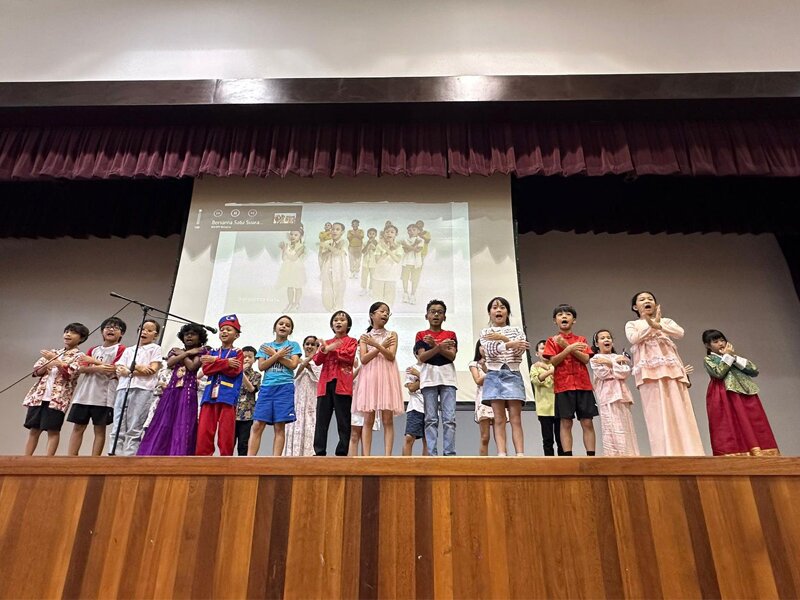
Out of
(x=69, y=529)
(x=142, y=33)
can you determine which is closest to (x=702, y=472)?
(x=69, y=529)

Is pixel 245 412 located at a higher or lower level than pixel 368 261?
lower

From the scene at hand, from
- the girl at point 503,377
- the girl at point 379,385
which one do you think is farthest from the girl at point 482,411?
the girl at point 379,385

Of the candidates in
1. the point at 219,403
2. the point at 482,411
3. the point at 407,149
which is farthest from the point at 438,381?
the point at 407,149

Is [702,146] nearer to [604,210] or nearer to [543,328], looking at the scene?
[604,210]

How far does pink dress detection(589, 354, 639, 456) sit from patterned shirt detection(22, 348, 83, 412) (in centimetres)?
354

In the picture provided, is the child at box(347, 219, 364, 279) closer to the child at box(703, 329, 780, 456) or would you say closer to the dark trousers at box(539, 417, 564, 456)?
the dark trousers at box(539, 417, 564, 456)

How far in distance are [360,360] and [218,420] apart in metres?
0.95

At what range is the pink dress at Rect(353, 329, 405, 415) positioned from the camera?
3404 millimetres

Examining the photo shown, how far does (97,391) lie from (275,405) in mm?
1293

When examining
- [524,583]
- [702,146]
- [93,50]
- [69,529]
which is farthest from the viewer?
[93,50]

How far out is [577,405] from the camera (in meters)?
3.37

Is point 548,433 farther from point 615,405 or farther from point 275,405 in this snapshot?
point 275,405

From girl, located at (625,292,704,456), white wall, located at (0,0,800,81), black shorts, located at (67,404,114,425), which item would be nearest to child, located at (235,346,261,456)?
black shorts, located at (67,404,114,425)

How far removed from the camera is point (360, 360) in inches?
141
